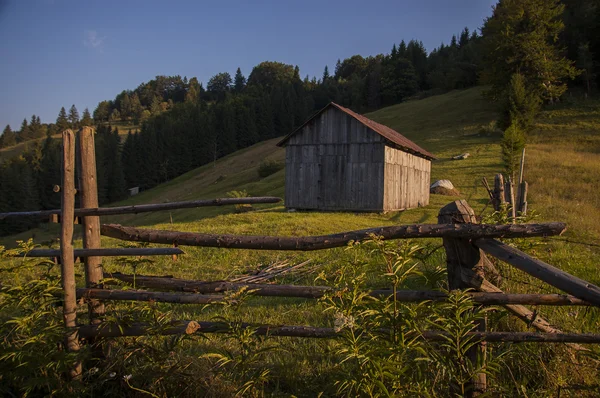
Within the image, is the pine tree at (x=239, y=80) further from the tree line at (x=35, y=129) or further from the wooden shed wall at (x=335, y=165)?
the wooden shed wall at (x=335, y=165)

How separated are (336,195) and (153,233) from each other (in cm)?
1971

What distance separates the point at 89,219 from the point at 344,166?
65.8 feet

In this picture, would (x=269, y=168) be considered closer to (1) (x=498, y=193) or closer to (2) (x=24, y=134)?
(1) (x=498, y=193)

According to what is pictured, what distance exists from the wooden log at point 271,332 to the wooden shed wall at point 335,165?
1903 cm

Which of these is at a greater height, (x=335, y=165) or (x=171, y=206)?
(x=171, y=206)

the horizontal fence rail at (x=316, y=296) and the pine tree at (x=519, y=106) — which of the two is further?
the pine tree at (x=519, y=106)

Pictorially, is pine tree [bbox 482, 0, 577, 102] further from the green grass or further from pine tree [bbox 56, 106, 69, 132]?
pine tree [bbox 56, 106, 69, 132]

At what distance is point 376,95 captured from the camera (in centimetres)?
8881

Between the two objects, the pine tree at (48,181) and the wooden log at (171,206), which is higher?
the wooden log at (171,206)

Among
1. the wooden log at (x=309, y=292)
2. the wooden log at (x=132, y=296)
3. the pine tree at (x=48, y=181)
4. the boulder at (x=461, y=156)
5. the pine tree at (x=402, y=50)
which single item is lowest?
the pine tree at (x=48, y=181)

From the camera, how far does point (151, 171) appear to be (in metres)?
78.6

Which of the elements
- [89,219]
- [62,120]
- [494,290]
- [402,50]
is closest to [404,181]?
[494,290]

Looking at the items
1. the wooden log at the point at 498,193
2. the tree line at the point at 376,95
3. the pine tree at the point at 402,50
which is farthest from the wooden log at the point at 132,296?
the pine tree at the point at 402,50

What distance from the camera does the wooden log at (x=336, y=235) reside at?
2.92 m
